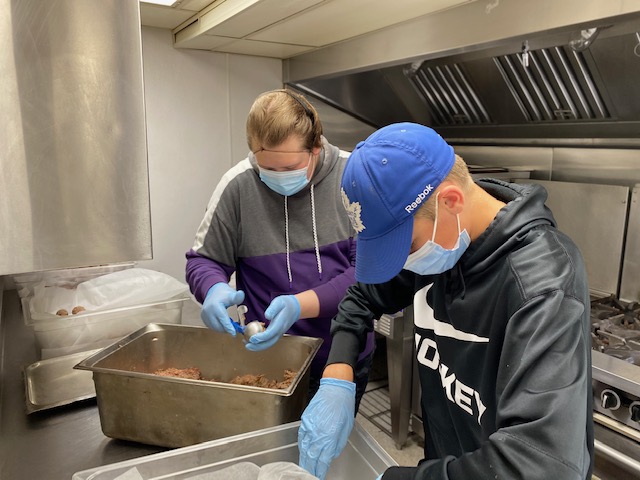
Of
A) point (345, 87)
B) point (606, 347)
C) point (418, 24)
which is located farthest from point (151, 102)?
point (606, 347)

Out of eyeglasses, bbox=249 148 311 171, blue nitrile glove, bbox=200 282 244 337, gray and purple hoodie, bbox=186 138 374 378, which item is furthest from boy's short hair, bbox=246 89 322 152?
blue nitrile glove, bbox=200 282 244 337

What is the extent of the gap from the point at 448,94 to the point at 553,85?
544mm

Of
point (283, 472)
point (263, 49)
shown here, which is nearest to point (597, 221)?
point (283, 472)

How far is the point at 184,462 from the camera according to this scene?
85 cm

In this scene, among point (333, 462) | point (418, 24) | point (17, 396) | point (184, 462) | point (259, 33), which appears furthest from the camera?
point (259, 33)

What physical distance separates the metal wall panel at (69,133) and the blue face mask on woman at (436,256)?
0.44m

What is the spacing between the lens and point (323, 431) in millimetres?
894

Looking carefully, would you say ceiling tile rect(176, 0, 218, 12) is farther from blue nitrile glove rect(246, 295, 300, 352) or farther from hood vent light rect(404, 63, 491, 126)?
blue nitrile glove rect(246, 295, 300, 352)

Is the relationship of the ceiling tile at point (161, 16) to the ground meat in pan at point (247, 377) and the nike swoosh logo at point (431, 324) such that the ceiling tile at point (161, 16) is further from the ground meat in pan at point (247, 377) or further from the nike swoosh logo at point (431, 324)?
the nike swoosh logo at point (431, 324)

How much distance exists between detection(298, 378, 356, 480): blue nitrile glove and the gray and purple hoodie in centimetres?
34

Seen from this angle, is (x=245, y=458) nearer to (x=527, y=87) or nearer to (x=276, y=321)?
(x=276, y=321)

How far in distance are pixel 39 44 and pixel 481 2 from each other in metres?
1.36

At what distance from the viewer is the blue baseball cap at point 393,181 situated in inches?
28.4

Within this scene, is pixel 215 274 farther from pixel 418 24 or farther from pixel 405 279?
pixel 418 24
